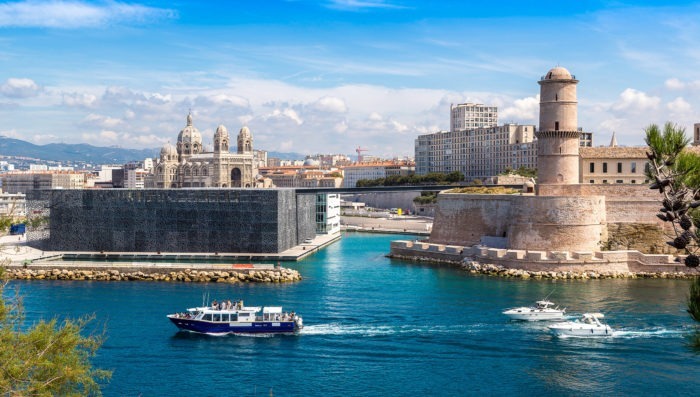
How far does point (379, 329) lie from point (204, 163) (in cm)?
10317

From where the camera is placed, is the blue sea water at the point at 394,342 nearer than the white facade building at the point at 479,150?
Yes

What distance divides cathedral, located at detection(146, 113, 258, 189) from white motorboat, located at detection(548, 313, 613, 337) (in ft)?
333

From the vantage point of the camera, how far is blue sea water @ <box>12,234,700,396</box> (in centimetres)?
2484

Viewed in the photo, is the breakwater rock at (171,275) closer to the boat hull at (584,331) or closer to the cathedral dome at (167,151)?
the boat hull at (584,331)

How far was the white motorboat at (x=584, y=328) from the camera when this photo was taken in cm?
3078

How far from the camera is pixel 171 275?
4706cm

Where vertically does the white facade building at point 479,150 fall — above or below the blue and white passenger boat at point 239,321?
above

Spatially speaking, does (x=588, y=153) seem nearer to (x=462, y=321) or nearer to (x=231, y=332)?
(x=462, y=321)

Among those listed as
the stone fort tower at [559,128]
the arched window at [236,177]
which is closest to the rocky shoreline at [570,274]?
the stone fort tower at [559,128]

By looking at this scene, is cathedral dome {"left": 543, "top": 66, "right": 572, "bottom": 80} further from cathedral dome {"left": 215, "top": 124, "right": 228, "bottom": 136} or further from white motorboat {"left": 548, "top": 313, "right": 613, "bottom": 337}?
cathedral dome {"left": 215, "top": 124, "right": 228, "bottom": 136}

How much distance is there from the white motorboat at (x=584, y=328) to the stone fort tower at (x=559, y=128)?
67.1 feet

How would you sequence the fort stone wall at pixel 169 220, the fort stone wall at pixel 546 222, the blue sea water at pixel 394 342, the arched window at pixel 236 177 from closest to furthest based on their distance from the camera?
the blue sea water at pixel 394 342
the fort stone wall at pixel 546 222
the fort stone wall at pixel 169 220
the arched window at pixel 236 177

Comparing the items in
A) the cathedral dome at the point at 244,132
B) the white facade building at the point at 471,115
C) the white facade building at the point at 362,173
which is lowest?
the white facade building at the point at 362,173

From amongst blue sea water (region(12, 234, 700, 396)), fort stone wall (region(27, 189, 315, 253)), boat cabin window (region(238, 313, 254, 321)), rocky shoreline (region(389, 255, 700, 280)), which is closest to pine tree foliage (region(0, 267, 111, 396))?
blue sea water (region(12, 234, 700, 396))
